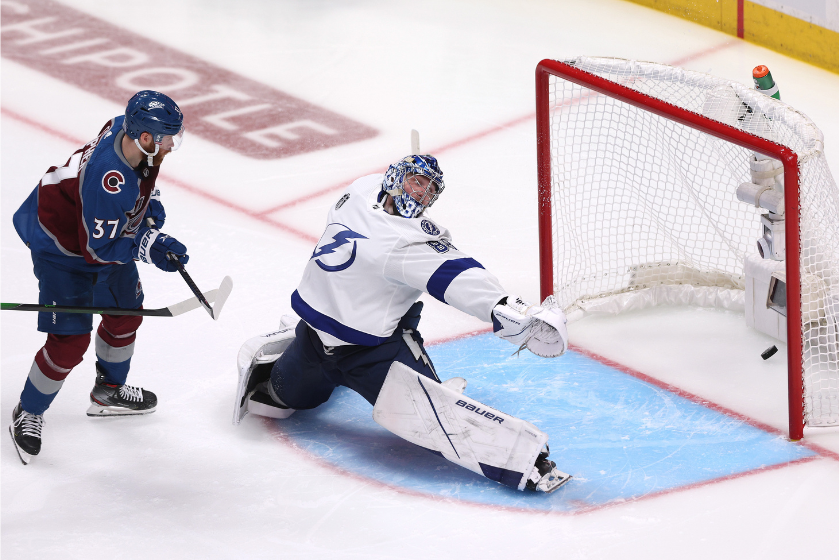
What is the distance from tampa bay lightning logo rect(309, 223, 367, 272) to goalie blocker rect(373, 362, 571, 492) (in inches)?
13.1

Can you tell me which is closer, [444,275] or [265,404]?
Result: [444,275]

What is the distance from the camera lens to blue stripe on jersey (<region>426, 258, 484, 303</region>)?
3490 mm

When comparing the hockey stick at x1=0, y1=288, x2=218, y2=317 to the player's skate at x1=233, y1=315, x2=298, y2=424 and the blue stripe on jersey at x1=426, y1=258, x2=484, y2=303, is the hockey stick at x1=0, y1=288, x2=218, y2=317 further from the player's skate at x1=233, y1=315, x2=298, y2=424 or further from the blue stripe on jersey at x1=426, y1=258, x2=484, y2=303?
the blue stripe on jersey at x1=426, y1=258, x2=484, y2=303

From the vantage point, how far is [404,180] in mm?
3574

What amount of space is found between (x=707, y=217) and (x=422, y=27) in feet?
11.4

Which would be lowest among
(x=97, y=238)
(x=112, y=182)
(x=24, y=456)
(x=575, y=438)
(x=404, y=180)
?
(x=24, y=456)

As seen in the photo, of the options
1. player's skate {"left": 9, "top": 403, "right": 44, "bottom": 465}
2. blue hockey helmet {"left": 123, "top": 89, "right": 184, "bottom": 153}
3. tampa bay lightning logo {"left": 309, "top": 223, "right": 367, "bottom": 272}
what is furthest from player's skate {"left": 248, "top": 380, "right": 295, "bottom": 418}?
blue hockey helmet {"left": 123, "top": 89, "right": 184, "bottom": 153}

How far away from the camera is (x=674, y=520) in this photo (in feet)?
11.5

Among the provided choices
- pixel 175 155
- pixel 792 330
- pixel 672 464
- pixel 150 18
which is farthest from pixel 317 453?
pixel 150 18

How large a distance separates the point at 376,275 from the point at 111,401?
1.06 metres

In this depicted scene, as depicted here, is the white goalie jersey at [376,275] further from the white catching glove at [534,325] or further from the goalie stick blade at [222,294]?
the goalie stick blade at [222,294]

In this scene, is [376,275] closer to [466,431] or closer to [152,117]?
[466,431]

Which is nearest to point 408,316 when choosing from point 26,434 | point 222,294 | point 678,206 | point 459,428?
point 459,428

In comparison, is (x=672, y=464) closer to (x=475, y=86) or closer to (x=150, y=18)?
(x=475, y=86)
